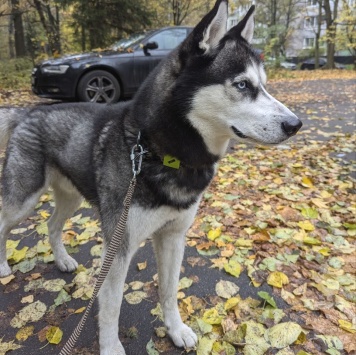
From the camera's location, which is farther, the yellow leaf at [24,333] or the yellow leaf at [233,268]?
the yellow leaf at [233,268]

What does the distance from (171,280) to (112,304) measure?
1.54 ft

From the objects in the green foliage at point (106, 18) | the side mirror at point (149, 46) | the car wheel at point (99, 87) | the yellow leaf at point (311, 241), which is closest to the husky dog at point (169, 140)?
the yellow leaf at point (311, 241)

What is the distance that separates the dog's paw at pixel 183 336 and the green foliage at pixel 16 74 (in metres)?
11.8

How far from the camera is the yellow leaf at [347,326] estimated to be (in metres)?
2.44

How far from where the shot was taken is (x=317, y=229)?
379 centimetres

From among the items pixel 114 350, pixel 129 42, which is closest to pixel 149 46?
pixel 129 42

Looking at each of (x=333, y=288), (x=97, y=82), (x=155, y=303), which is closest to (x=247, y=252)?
(x=333, y=288)

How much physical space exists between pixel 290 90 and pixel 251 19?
12.7 metres

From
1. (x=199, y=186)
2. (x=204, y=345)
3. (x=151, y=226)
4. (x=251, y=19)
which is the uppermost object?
(x=251, y=19)

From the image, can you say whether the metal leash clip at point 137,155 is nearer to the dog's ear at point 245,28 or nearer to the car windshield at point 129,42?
the dog's ear at point 245,28

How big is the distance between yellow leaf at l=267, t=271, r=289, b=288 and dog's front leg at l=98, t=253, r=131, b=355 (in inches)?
56.9

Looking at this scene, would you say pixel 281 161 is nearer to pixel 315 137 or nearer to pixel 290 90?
pixel 315 137

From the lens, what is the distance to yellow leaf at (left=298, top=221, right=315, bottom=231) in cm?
375

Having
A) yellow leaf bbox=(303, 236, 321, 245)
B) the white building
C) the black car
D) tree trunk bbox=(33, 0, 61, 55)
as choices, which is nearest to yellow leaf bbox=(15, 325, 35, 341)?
yellow leaf bbox=(303, 236, 321, 245)
